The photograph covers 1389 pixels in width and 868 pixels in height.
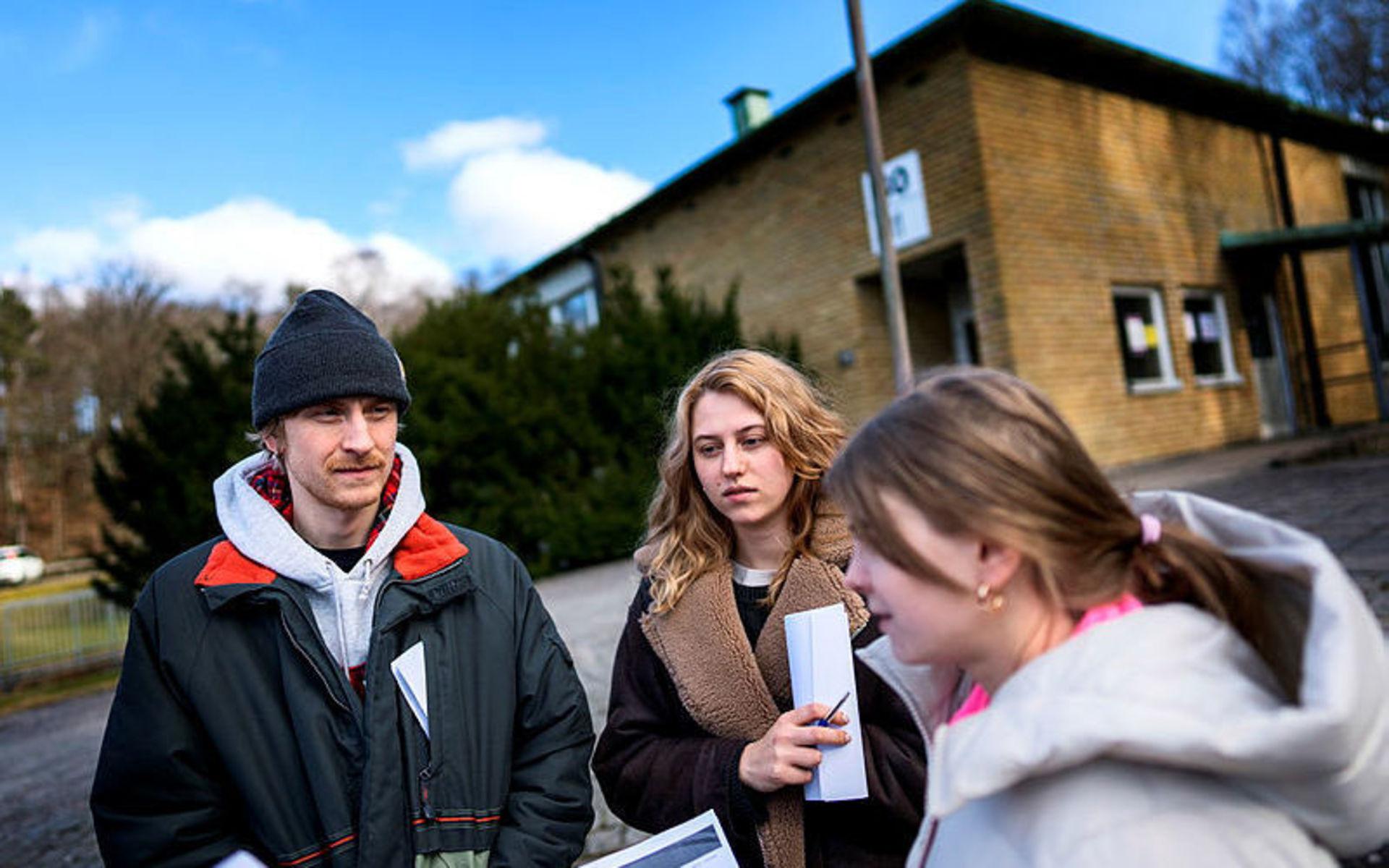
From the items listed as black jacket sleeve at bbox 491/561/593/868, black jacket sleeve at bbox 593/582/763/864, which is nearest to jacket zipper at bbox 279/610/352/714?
black jacket sleeve at bbox 491/561/593/868

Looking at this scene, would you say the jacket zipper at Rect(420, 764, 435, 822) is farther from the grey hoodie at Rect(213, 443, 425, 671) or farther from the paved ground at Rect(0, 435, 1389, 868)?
the paved ground at Rect(0, 435, 1389, 868)

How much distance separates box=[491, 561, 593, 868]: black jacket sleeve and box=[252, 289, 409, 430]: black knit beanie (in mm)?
632

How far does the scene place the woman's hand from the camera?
1.62m

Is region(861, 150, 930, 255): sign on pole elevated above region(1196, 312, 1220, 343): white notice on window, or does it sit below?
above

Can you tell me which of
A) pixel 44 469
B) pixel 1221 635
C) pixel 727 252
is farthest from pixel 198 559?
pixel 44 469

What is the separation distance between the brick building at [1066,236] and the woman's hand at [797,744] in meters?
9.90

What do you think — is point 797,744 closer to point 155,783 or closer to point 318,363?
point 155,783

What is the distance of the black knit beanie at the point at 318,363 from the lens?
6.44 feet

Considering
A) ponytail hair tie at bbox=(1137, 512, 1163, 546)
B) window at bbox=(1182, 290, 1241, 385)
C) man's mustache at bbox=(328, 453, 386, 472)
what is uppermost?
window at bbox=(1182, 290, 1241, 385)

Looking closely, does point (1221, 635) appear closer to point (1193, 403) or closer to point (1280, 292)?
point (1193, 403)

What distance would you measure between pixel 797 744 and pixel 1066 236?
1196 cm

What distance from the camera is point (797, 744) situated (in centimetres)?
164

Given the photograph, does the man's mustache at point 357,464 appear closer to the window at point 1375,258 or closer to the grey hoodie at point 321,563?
the grey hoodie at point 321,563

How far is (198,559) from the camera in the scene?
1.88 meters
